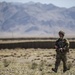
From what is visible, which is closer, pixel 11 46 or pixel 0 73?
pixel 0 73

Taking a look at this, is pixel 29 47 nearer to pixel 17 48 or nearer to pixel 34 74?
pixel 17 48

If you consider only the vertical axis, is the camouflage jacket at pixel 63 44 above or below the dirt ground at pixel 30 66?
above

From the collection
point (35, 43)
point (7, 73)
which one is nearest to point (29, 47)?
point (35, 43)

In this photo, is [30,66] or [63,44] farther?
[30,66]

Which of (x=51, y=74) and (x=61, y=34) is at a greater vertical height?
(x=61, y=34)

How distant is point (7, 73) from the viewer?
1356 cm

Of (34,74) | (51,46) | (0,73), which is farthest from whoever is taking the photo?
(51,46)

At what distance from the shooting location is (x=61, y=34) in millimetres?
12805

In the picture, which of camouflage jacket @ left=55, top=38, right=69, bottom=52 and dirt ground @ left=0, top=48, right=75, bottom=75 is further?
dirt ground @ left=0, top=48, right=75, bottom=75

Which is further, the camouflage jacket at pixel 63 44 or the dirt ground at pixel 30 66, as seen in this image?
the dirt ground at pixel 30 66

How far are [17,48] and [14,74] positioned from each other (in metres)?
26.8

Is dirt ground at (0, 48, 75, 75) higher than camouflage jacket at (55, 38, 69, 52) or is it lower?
lower

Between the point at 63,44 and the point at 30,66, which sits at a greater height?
the point at 63,44

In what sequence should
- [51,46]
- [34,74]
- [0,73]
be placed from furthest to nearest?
[51,46]
[0,73]
[34,74]
